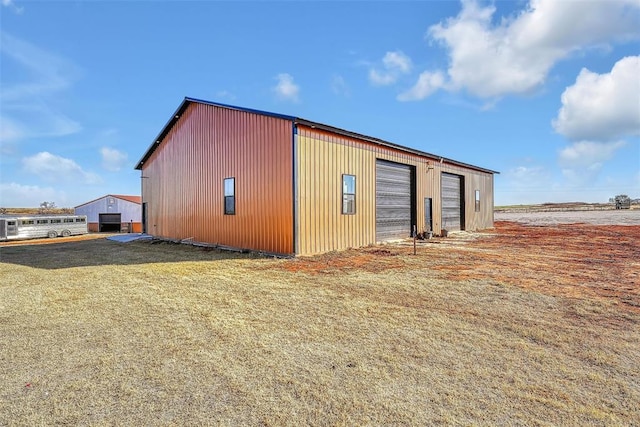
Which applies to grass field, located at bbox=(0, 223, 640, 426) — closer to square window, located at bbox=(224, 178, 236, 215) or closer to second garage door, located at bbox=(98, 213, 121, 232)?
square window, located at bbox=(224, 178, 236, 215)

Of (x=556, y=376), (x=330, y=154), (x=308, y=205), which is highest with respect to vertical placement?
(x=330, y=154)

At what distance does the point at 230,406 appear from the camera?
115 inches

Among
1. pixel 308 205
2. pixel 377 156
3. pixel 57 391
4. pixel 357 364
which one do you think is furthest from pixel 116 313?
pixel 377 156

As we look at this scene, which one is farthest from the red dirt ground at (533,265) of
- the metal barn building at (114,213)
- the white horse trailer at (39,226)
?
the metal barn building at (114,213)

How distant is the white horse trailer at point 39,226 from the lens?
83.3 ft

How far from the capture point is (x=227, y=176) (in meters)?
14.2

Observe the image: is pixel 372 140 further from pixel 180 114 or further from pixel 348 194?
pixel 180 114

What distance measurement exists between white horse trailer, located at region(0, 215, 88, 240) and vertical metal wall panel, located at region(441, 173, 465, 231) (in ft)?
95.9

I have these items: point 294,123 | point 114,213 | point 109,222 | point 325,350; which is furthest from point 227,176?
point 109,222

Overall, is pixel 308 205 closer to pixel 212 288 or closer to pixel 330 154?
pixel 330 154

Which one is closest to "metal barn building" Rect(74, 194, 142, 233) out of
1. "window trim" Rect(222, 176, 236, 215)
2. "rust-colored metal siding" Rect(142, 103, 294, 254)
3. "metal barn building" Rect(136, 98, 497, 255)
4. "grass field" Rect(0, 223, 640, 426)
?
"metal barn building" Rect(136, 98, 497, 255)

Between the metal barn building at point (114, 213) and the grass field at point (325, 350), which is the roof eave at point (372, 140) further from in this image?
the metal barn building at point (114, 213)

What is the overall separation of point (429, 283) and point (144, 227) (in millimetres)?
21696

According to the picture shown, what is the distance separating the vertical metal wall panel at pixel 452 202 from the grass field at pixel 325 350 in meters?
12.7
